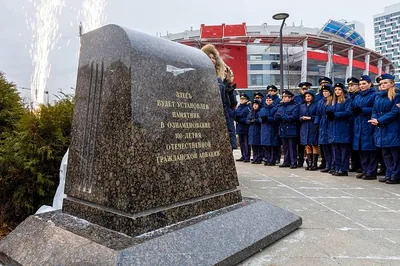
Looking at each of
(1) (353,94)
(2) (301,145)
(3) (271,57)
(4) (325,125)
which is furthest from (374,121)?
(3) (271,57)

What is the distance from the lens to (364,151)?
5828 millimetres

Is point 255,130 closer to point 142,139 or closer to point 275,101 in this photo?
point 275,101

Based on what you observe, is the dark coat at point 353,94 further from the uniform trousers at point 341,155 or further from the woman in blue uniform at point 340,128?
the uniform trousers at point 341,155

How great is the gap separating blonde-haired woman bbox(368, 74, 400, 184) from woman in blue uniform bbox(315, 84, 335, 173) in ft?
3.76

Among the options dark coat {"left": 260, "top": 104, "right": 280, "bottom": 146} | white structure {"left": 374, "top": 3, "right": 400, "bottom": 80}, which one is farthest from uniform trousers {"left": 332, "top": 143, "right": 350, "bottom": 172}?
white structure {"left": 374, "top": 3, "right": 400, "bottom": 80}

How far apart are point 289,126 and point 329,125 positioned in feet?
4.12

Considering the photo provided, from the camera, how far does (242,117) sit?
29.9 ft

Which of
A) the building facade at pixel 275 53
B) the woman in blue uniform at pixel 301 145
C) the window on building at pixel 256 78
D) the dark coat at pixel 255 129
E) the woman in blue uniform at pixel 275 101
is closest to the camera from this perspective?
the woman in blue uniform at pixel 301 145

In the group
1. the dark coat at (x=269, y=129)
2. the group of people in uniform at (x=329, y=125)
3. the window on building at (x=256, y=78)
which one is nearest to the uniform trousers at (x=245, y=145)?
the group of people in uniform at (x=329, y=125)

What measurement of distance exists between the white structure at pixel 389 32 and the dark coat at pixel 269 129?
469 feet

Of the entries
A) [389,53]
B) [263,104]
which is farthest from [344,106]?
[389,53]

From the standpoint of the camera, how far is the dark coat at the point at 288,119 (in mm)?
7398

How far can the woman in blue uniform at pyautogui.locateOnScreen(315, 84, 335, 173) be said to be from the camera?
21.5ft

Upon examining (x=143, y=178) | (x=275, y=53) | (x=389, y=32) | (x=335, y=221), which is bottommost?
(x=335, y=221)
